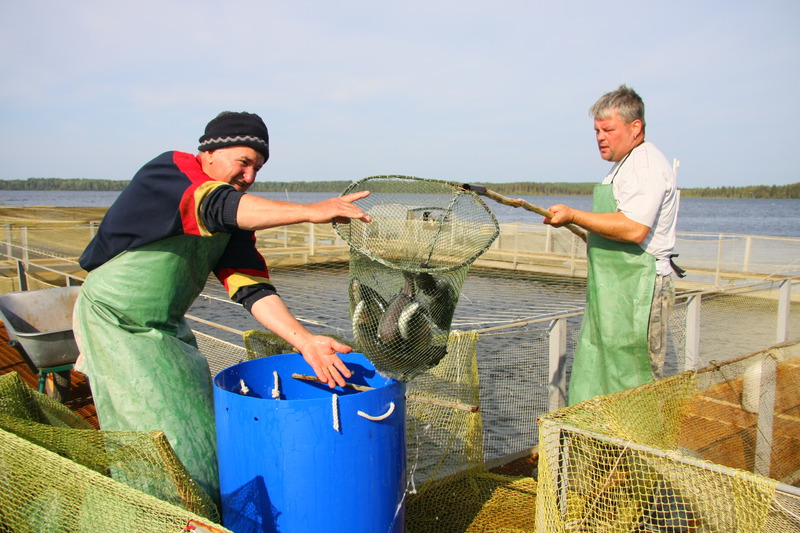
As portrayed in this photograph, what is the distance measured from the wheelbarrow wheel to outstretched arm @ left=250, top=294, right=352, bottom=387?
266 centimetres

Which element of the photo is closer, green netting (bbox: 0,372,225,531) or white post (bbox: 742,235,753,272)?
green netting (bbox: 0,372,225,531)

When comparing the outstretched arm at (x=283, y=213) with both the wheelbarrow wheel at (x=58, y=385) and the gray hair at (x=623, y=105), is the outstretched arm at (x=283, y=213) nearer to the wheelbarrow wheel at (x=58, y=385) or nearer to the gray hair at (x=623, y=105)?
the gray hair at (x=623, y=105)

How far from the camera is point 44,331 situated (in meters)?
4.99

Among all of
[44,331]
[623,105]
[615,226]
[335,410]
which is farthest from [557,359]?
[44,331]

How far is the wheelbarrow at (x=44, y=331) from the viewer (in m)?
4.11

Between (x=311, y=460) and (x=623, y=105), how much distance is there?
203 centimetres

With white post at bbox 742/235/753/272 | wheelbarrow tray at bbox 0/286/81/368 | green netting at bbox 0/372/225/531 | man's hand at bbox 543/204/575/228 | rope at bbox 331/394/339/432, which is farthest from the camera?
white post at bbox 742/235/753/272

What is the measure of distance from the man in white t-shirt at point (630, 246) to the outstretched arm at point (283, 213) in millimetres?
1079

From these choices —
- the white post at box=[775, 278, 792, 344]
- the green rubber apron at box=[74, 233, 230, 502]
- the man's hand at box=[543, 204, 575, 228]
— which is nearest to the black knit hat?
the green rubber apron at box=[74, 233, 230, 502]

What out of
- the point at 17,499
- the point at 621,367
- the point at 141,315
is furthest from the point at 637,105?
the point at 17,499

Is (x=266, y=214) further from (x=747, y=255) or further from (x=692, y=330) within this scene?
(x=747, y=255)

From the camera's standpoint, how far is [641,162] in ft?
9.05

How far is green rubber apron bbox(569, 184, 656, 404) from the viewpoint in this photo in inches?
110

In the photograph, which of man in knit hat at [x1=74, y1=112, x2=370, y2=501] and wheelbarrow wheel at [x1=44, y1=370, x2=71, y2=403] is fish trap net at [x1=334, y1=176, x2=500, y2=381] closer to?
man in knit hat at [x1=74, y1=112, x2=370, y2=501]
